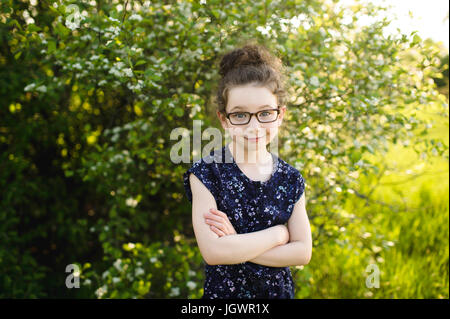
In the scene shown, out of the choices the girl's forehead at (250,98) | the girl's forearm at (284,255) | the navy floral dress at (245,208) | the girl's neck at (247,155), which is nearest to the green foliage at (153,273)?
the navy floral dress at (245,208)

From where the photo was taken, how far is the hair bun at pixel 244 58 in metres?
1.76

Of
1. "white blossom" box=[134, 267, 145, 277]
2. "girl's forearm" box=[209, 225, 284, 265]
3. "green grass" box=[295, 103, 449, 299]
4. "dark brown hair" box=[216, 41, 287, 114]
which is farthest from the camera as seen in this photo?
"green grass" box=[295, 103, 449, 299]

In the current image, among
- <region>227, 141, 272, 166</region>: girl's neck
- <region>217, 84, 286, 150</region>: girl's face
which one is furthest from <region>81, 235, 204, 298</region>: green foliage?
<region>217, 84, 286, 150</region>: girl's face

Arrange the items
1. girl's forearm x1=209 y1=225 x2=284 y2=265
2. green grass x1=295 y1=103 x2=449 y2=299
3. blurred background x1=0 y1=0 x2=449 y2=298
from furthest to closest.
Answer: green grass x1=295 y1=103 x2=449 y2=299, blurred background x1=0 y1=0 x2=449 y2=298, girl's forearm x1=209 y1=225 x2=284 y2=265

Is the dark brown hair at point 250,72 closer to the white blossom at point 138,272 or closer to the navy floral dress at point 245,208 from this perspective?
the navy floral dress at point 245,208

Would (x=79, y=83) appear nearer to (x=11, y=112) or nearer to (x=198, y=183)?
(x=11, y=112)

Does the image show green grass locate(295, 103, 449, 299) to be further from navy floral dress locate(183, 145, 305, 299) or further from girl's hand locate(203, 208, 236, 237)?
girl's hand locate(203, 208, 236, 237)

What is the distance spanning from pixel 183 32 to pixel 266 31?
0.54 meters

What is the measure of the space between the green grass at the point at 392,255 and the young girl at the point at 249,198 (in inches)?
45.7

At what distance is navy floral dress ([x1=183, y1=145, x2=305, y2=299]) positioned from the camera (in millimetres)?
1711

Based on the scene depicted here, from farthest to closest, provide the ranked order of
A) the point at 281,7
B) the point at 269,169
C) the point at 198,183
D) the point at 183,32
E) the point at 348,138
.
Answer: the point at 348,138, the point at 281,7, the point at 183,32, the point at 269,169, the point at 198,183

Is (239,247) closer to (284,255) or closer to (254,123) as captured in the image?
(284,255)

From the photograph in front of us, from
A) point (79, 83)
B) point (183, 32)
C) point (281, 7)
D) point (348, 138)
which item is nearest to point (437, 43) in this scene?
point (348, 138)

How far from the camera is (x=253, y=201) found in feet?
5.66
